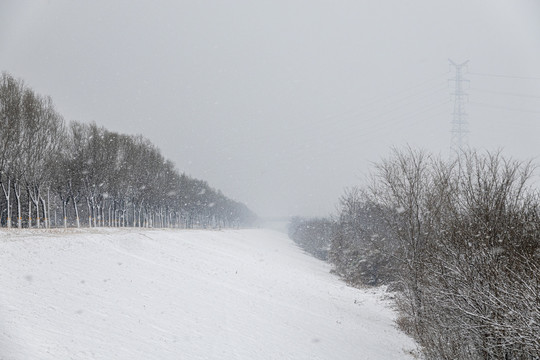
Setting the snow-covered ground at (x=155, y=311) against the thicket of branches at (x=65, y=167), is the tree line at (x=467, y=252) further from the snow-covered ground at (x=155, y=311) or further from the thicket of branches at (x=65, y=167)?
the thicket of branches at (x=65, y=167)

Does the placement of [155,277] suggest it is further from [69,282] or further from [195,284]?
[69,282]

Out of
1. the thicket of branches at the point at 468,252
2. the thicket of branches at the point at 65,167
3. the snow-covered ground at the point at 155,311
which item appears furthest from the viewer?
the thicket of branches at the point at 65,167

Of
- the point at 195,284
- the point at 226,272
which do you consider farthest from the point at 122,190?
the point at 195,284

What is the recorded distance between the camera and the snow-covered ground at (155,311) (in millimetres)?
11617

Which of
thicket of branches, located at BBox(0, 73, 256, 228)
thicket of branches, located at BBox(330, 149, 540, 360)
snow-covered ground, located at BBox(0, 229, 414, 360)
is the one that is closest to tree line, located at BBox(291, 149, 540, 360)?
thicket of branches, located at BBox(330, 149, 540, 360)

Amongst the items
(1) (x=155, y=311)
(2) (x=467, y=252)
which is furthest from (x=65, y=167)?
(2) (x=467, y=252)

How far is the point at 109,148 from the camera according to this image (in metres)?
52.6

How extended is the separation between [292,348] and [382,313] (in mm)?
12552

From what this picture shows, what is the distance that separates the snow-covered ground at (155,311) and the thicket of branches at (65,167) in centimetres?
1764

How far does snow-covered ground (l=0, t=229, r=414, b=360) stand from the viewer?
38.1 feet

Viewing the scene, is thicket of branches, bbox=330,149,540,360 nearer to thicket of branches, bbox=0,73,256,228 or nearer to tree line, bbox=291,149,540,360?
tree line, bbox=291,149,540,360

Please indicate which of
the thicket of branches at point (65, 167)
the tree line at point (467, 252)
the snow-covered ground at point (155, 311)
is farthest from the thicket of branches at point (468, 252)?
the thicket of branches at point (65, 167)

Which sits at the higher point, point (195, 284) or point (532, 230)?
point (532, 230)

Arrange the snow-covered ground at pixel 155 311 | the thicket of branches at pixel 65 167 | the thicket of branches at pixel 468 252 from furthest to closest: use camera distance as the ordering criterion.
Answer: the thicket of branches at pixel 65 167
the snow-covered ground at pixel 155 311
the thicket of branches at pixel 468 252
